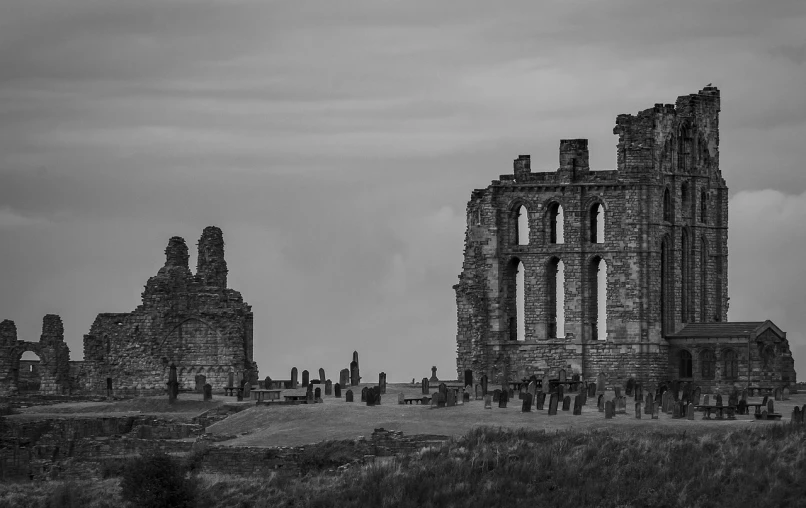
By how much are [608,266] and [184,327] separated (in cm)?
1711

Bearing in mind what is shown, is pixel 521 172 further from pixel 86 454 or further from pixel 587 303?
pixel 86 454

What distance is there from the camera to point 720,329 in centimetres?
9319

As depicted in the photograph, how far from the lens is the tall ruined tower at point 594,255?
3716 inches

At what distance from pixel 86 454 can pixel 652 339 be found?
A: 94.1 ft

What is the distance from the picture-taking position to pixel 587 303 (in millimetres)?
95312

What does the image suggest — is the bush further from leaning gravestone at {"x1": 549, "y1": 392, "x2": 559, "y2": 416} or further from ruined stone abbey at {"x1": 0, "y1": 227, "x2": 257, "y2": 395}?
ruined stone abbey at {"x1": 0, "y1": 227, "x2": 257, "y2": 395}

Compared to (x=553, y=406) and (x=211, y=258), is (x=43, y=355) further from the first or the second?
(x=553, y=406)

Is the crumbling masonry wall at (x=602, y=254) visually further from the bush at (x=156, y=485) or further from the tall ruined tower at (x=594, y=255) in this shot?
the bush at (x=156, y=485)

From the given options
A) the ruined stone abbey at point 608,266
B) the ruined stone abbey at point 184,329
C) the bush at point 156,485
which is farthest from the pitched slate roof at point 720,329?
the bush at point 156,485

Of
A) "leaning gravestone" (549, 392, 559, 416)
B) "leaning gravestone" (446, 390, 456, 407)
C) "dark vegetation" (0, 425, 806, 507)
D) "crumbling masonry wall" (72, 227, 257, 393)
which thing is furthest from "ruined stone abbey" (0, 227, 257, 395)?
"dark vegetation" (0, 425, 806, 507)

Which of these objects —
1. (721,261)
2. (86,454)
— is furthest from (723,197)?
(86,454)

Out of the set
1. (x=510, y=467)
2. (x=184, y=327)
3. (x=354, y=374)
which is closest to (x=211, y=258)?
(x=184, y=327)

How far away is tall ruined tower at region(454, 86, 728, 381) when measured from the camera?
310 ft

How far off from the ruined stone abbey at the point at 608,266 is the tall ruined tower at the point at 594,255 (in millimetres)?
40
